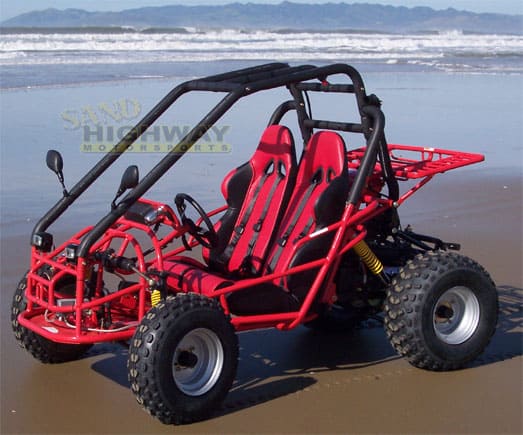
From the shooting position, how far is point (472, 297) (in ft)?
18.1

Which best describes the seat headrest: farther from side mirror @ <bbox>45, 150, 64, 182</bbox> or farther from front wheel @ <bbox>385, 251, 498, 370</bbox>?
side mirror @ <bbox>45, 150, 64, 182</bbox>

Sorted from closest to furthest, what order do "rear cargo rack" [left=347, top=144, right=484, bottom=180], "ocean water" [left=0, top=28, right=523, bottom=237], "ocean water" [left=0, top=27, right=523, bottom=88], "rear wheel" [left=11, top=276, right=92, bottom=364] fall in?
"rear wheel" [left=11, top=276, right=92, bottom=364] → "rear cargo rack" [left=347, top=144, right=484, bottom=180] → "ocean water" [left=0, top=28, right=523, bottom=237] → "ocean water" [left=0, top=27, right=523, bottom=88]

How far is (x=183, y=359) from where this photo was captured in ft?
15.5

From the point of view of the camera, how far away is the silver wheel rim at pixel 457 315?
216 inches

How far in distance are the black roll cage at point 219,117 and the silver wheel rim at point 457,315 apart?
69 centimetres

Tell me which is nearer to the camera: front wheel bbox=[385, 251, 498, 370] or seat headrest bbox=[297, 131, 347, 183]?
front wheel bbox=[385, 251, 498, 370]

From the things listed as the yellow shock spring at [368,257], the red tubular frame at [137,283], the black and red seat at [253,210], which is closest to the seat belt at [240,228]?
the black and red seat at [253,210]

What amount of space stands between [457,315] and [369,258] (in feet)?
2.12

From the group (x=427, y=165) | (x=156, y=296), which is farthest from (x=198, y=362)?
(x=427, y=165)

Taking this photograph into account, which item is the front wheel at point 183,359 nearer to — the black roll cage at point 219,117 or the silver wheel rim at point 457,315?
A: the black roll cage at point 219,117

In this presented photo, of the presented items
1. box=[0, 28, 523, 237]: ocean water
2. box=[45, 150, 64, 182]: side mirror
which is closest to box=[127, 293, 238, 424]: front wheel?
box=[45, 150, 64, 182]: side mirror

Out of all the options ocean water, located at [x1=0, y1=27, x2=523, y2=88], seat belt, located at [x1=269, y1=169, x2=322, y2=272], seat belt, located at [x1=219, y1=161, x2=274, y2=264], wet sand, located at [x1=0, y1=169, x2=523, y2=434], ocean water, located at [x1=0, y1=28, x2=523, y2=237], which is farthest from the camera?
ocean water, located at [x1=0, y1=27, x2=523, y2=88]

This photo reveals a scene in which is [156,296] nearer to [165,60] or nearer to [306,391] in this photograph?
[306,391]

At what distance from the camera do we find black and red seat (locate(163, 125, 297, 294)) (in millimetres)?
5648
